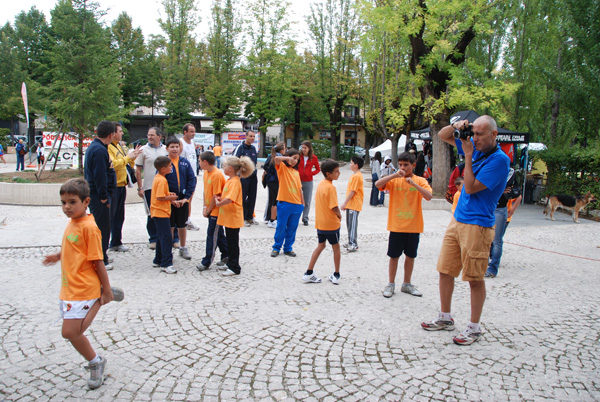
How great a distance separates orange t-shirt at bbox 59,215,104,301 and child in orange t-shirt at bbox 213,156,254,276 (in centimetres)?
256

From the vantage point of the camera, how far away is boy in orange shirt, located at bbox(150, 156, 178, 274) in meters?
5.67

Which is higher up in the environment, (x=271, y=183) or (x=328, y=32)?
(x=328, y=32)

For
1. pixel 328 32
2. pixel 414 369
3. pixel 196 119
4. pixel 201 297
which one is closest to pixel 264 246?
pixel 201 297

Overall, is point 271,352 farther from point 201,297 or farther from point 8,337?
point 8,337

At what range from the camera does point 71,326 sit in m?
2.81

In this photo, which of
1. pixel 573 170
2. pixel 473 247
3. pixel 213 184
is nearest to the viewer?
pixel 473 247

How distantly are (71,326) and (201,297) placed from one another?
199 centimetres

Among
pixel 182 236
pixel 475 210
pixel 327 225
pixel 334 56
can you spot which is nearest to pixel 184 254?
pixel 182 236

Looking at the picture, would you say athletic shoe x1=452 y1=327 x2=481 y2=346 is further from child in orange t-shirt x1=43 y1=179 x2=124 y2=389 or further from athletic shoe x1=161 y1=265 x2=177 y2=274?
athletic shoe x1=161 y1=265 x2=177 y2=274

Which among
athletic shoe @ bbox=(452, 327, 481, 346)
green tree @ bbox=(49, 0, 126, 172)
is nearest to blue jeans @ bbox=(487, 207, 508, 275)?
athletic shoe @ bbox=(452, 327, 481, 346)

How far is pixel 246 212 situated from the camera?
9156mm

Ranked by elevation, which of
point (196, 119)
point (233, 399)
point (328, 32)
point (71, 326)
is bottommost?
point (233, 399)

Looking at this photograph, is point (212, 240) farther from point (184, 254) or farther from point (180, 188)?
point (180, 188)

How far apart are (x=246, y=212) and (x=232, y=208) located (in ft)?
11.8
